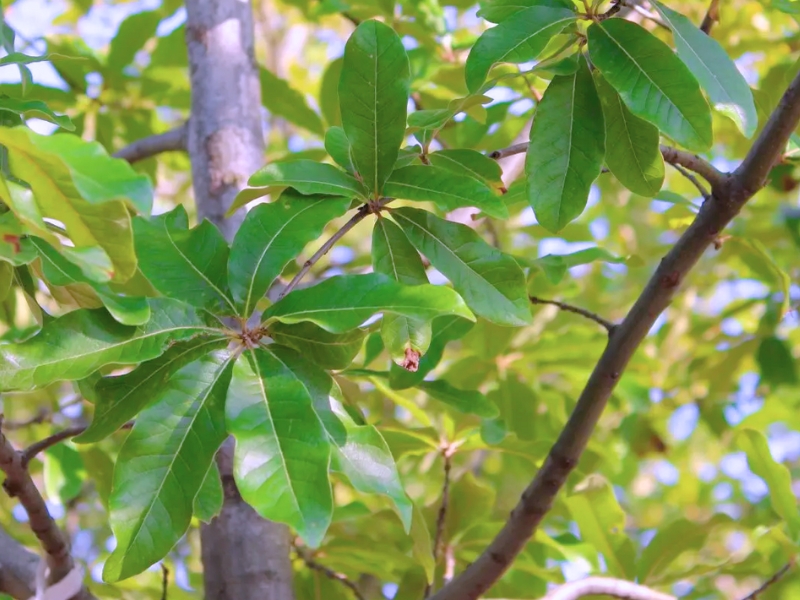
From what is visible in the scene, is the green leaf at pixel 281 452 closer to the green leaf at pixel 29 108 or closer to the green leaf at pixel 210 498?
the green leaf at pixel 210 498

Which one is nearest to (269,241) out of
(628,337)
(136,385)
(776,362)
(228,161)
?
(136,385)

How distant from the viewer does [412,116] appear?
775mm

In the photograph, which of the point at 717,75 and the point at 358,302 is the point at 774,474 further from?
the point at 358,302

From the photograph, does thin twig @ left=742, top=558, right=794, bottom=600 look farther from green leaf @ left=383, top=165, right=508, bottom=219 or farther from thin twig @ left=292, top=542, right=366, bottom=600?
green leaf @ left=383, top=165, right=508, bottom=219

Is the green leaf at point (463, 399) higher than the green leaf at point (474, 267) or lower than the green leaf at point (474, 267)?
Result: lower

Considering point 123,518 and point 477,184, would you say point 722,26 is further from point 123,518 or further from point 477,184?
point 123,518

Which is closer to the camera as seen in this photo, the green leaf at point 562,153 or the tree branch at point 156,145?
the green leaf at point 562,153

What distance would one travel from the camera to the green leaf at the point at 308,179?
0.73 meters

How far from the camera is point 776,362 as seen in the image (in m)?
1.71

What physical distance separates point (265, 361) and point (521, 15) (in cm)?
37

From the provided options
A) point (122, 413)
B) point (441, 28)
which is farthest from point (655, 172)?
point (441, 28)

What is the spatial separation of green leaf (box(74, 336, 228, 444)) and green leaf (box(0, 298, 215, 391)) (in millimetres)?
35

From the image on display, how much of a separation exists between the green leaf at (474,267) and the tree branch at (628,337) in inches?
8.4

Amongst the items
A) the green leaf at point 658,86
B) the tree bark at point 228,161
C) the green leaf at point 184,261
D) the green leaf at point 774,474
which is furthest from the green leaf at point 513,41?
the green leaf at point 774,474
